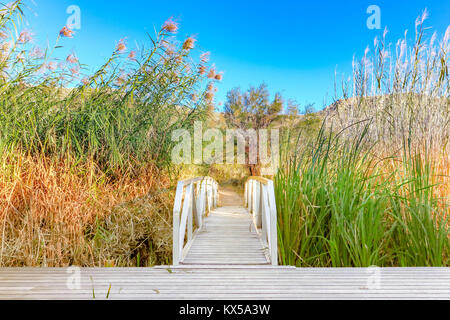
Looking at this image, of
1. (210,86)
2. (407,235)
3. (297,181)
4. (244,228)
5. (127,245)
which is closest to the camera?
(407,235)

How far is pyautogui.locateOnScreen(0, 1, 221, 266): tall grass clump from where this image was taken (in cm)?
289

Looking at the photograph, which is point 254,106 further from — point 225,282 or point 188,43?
point 225,282

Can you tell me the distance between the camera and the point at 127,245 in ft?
9.99

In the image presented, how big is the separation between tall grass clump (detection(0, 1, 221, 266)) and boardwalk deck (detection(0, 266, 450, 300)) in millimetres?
665

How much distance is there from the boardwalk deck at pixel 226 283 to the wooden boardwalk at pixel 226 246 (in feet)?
1.14

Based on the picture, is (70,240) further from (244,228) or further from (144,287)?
(244,228)

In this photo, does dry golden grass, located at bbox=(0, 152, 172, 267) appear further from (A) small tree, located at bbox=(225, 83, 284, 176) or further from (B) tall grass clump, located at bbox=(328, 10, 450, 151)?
(A) small tree, located at bbox=(225, 83, 284, 176)

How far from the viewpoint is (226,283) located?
2.04 m

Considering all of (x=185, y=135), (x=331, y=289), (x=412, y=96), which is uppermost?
(x=412, y=96)

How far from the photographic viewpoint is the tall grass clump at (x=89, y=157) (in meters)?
2.89

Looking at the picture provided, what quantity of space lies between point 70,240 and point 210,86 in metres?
3.14

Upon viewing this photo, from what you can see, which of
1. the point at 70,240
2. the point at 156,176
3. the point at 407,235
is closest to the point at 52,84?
the point at 156,176
